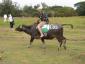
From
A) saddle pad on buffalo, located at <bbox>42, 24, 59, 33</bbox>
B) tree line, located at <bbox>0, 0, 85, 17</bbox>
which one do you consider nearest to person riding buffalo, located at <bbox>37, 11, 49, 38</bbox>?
saddle pad on buffalo, located at <bbox>42, 24, 59, 33</bbox>

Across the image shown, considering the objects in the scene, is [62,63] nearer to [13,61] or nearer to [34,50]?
[13,61]

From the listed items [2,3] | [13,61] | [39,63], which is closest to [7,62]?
[13,61]

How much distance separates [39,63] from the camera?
15180 millimetres

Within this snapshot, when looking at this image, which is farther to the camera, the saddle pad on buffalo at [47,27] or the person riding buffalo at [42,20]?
the person riding buffalo at [42,20]

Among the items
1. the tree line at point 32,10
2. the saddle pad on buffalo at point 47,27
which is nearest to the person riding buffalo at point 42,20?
the saddle pad on buffalo at point 47,27

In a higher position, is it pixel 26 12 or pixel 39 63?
pixel 39 63

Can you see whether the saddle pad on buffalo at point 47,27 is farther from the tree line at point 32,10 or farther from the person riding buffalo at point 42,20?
the tree line at point 32,10

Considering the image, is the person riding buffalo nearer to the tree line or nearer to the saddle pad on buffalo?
the saddle pad on buffalo

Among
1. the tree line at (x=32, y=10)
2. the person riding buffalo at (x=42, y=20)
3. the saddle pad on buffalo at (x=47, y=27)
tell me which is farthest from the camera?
the tree line at (x=32, y=10)

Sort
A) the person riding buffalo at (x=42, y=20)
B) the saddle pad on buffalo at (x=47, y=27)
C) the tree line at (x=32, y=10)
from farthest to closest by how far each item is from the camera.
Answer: the tree line at (x=32, y=10) → the person riding buffalo at (x=42, y=20) → the saddle pad on buffalo at (x=47, y=27)

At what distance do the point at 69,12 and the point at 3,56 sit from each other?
60.8 metres

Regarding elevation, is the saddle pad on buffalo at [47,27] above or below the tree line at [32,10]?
above

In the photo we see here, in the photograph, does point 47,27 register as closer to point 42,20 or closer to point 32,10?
point 42,20

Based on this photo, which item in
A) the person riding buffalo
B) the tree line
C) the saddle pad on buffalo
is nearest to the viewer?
the saddle pad on buffalo
